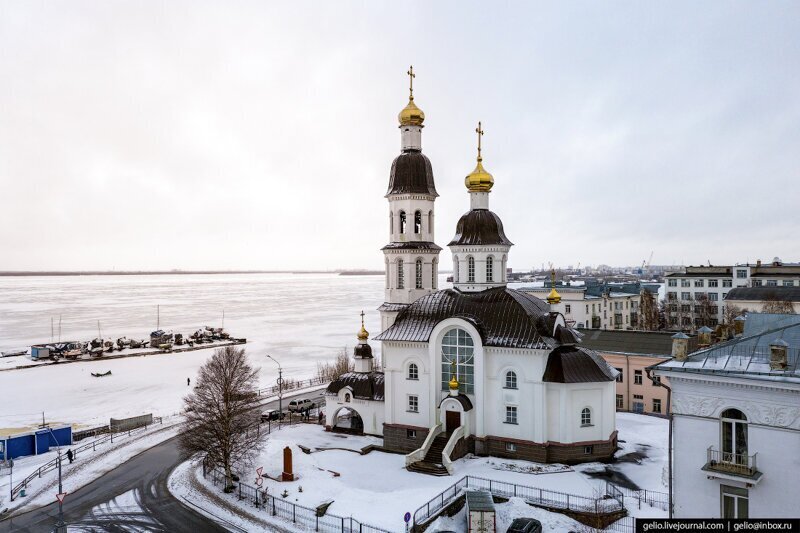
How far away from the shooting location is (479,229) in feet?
102

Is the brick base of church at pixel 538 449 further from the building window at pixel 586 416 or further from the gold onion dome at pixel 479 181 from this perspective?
the gold onion dome at pixel 479 181

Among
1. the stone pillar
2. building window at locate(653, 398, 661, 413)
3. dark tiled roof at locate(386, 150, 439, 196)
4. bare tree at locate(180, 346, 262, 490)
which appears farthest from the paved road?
building window at locate(653, 398, 661, 413)

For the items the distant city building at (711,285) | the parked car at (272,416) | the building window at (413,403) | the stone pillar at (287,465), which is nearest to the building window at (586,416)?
the building window at (413,403)

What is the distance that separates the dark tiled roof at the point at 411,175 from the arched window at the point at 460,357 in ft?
32.5

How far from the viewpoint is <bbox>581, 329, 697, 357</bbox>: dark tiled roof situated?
118ft

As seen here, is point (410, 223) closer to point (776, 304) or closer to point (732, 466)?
point (732, 466)

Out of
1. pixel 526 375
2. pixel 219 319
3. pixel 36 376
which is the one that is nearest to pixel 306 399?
pixel 526 375

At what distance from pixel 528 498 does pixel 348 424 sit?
14.3 meters

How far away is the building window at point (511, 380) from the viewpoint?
87.5ft

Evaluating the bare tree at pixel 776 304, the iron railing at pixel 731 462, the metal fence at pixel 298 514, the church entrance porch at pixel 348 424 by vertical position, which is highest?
the bare tree at pixel 776 304

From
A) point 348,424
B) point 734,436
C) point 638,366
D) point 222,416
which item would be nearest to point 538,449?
point 348,424

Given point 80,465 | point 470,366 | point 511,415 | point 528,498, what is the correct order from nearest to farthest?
1. point 528,498
2. point 511,415
3. point 80,465
4. point 470,366

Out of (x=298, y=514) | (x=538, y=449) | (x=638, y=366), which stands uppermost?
(x=638, y=366)

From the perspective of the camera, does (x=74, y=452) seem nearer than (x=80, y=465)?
No
